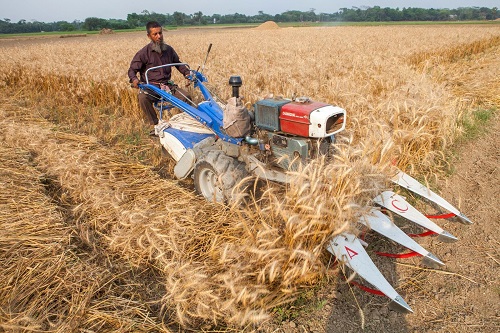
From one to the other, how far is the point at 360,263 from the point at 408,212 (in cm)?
103

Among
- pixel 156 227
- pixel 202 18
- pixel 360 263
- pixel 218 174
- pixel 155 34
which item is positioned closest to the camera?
pixel 360 263

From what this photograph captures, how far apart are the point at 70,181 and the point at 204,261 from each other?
225 centimetres

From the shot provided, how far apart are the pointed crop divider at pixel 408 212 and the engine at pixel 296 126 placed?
724 millimetres

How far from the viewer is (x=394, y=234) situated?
2959 mm

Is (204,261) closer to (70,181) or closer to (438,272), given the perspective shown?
(438,272)

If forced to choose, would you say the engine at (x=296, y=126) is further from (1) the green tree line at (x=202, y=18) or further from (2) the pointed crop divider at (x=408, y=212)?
(1) the green tree line at (x=202, y=18)

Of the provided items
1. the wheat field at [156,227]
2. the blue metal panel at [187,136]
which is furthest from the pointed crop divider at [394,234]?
the blue metal panel at [187,136]

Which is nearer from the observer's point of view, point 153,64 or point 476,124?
point 153,64

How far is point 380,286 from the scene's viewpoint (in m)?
2.40

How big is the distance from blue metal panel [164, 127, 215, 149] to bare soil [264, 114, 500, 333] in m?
2.54

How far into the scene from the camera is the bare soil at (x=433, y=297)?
244cm

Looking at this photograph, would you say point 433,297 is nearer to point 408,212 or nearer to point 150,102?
point 408,212

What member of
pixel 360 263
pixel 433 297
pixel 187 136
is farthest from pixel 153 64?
pixel 433 297

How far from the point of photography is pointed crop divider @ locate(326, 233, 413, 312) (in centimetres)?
235
